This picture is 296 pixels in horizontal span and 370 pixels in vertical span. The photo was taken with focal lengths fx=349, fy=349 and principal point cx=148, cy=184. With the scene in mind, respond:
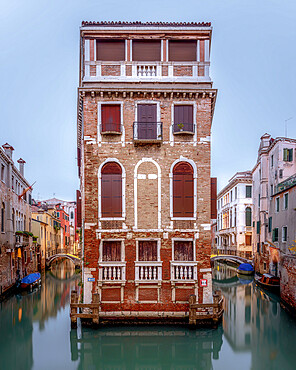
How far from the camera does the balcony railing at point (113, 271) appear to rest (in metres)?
15.1

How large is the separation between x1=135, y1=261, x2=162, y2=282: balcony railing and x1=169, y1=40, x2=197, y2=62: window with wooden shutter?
9.26 m

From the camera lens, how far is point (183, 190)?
15570 millimetres

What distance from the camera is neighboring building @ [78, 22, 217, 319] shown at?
15.1 m

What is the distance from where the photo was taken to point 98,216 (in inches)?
606

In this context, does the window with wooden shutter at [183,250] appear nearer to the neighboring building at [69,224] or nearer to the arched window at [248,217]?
the arched window at [248,217]

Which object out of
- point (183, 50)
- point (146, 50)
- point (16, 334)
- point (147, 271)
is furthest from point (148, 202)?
point (16, 334)

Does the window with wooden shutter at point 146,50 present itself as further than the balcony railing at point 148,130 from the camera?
Yes

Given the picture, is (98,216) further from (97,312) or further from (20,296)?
(20,296)

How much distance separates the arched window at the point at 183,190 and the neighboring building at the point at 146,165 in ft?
0.15

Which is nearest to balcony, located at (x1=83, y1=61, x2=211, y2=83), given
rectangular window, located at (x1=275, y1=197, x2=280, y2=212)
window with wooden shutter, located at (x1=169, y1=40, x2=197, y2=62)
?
window with wooden shutter, located at (x1=169, y1=40, x2=197, y2=62)

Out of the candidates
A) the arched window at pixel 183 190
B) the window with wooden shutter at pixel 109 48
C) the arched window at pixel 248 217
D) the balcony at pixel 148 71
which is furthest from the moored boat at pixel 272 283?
the window with wooden shutter at pixel 109 48

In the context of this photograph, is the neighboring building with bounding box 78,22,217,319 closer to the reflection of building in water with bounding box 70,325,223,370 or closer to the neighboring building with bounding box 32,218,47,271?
the reflection of building in water with bounding box 70,325,223,370

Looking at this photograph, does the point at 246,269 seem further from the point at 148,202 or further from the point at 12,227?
the point at 148,202

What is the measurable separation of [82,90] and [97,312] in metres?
9.55
